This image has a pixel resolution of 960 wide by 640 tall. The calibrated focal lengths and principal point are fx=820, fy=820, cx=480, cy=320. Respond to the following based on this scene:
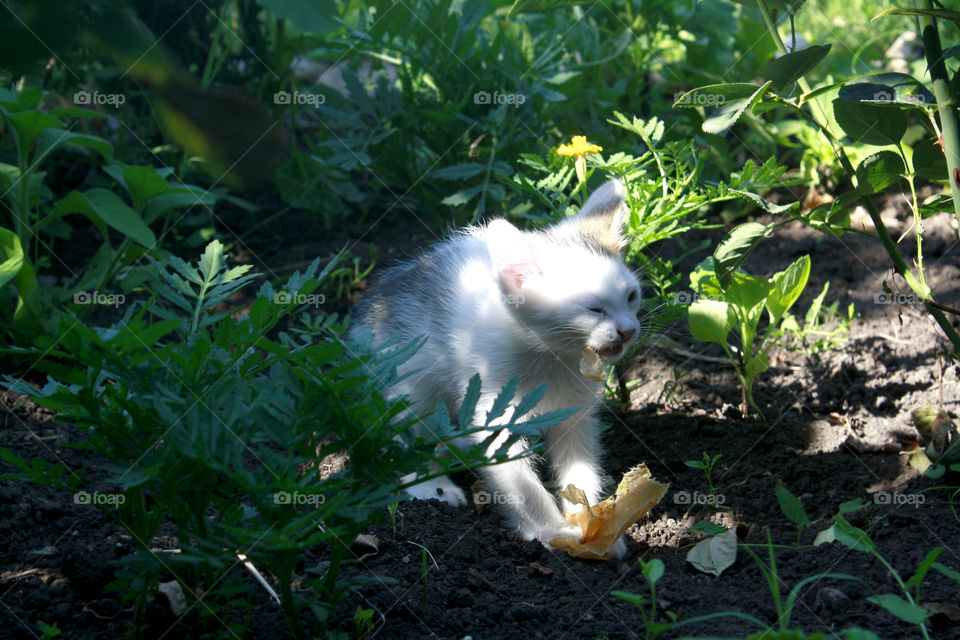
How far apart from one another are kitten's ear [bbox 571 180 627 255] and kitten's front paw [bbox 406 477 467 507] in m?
0.98

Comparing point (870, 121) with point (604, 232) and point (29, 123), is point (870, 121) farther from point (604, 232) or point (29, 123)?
point (29, 123)

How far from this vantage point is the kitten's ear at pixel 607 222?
9.27ft

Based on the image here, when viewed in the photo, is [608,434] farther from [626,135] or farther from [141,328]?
[141,328]

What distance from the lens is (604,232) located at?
2.84 metres

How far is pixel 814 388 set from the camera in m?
3.24

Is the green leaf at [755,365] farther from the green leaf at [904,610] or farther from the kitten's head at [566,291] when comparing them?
the green leaf at [904,610]

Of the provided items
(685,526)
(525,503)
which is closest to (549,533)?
(525,503)

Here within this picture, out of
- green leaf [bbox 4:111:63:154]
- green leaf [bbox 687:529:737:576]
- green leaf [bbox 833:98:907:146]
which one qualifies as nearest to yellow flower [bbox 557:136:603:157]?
green leaf [bbox 833:98:907:146]

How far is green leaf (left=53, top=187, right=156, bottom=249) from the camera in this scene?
2.94m

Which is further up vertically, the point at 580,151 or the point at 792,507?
the point at 580,151

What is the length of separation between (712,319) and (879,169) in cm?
71

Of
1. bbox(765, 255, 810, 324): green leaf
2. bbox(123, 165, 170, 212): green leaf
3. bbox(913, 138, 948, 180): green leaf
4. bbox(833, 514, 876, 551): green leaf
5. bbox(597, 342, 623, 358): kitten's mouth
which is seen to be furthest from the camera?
bbox(123, 165, 170, 212): green leaf

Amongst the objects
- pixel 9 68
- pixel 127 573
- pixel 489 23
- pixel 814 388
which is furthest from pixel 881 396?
pixel 489 23

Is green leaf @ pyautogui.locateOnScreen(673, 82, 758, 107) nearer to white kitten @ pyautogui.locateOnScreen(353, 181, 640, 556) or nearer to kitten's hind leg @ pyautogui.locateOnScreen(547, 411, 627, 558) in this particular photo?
white kitten @ pyautogui.locateOnScreen(353, 181, 640, 556)
